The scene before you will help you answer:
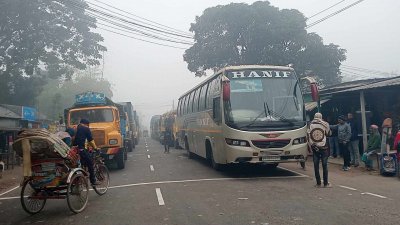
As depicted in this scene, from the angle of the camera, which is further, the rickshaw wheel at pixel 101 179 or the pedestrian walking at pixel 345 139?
the pedestrian walking at pixel 345 139

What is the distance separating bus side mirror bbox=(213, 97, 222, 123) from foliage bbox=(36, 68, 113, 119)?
41585 millimetres

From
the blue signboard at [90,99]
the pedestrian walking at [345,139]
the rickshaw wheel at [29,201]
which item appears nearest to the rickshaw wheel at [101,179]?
the rickshaw wheel at [29,201]

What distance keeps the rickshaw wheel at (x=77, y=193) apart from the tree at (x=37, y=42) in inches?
1007

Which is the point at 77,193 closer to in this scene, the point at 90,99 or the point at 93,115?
the point at 93,115

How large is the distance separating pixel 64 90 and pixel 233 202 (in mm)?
63102

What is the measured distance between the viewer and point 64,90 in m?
65.4

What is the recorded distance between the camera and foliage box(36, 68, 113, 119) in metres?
54.3

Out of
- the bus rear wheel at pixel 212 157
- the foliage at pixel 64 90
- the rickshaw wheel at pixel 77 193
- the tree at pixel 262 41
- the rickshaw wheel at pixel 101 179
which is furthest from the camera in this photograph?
the foliage at pixel 64 90

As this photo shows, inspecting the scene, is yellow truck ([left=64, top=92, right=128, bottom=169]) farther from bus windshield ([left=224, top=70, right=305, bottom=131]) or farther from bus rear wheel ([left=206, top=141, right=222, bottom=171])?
bus windshield ([left=224, top=70, right=305, bottom=131])

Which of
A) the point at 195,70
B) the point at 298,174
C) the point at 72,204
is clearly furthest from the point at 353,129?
the point at 195,70

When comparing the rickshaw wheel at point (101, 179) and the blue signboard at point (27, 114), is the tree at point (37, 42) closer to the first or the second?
the blue signboard at point (27, 114)

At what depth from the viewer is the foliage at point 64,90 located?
178 feet

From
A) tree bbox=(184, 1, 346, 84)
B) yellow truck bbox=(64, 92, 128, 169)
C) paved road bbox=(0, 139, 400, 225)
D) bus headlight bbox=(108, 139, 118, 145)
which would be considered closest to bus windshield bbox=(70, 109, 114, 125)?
yellow truck bbox=(64, 92, 128, 169)

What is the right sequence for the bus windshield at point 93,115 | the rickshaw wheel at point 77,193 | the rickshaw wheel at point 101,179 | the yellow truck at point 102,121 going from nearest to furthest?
1. the rickshaw wheel at point 77,193
2. the rickshaw wheel at point 101,179
3. the yellow truck at point 102,121
4. the bus windshield at point 93,115
